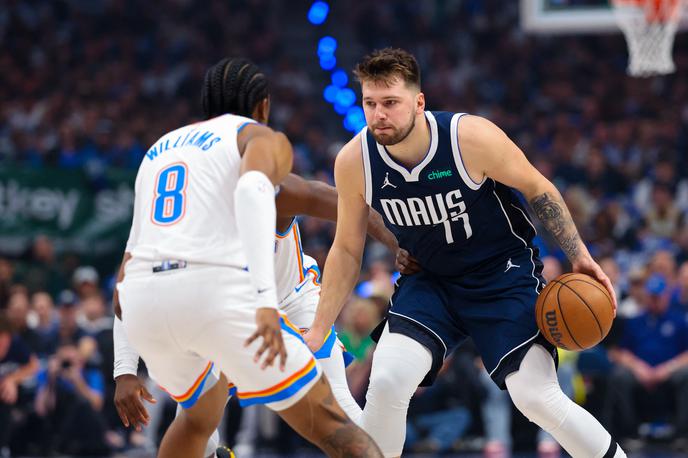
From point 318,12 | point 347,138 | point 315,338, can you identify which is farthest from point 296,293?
point 318,12

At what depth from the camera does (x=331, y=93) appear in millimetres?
17359

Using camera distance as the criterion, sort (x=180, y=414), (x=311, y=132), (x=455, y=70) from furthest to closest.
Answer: (x=455, y=70) < (x=311, y=132) < (x=180, y=414)

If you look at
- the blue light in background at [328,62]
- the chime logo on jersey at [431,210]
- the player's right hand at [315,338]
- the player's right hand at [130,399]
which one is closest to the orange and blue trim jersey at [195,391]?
the player's right hand at [130,399]

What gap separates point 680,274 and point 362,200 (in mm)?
6180

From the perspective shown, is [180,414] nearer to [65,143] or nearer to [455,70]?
[65,143]

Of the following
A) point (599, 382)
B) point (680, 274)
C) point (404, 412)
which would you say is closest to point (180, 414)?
point (404, 412)

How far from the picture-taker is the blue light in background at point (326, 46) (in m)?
18.7

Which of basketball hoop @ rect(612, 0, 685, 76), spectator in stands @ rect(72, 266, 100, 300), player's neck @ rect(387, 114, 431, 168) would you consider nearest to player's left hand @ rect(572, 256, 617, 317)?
player's neck @ rect(387, 114, 431, 168)

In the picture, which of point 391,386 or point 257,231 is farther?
point 391,386

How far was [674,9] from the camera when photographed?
10.6m

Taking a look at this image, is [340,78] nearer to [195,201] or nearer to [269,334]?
[195,201]

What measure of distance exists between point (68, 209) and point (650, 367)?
7326 millimetres

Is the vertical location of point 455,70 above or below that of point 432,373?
above

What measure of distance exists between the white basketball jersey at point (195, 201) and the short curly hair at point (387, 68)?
77cm
